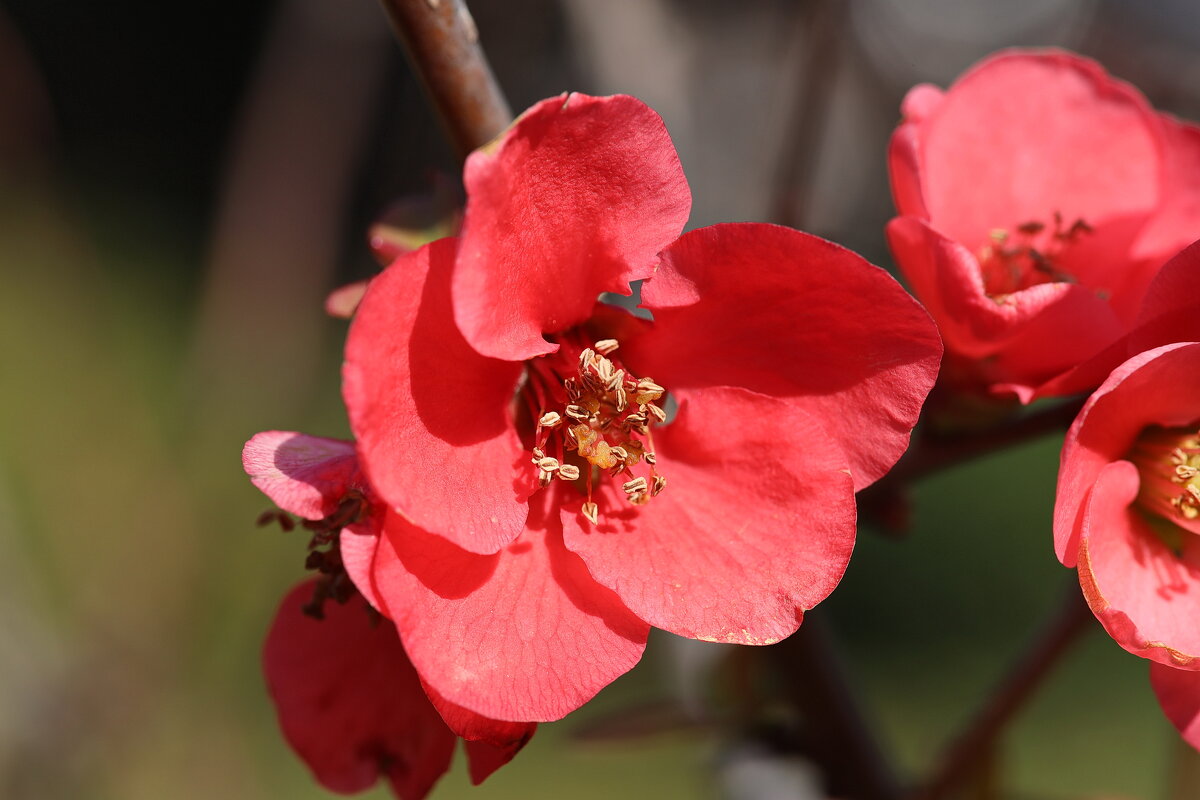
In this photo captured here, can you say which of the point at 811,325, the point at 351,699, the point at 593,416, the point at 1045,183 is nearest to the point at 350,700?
the point at 351,699

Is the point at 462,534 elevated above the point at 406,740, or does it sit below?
above

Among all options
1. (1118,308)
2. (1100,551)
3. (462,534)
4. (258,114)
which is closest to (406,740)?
(462,534)

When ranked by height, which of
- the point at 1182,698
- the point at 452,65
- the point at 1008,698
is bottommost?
the point at 1008,698

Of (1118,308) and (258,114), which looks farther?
(258,114)

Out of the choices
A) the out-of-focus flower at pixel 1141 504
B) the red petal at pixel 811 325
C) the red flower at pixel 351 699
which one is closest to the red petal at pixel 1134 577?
the out-of-focus flower at pixel 1141 504

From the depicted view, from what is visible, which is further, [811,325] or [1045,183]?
[1045,183]

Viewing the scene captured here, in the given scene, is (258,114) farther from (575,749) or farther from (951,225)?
(951,225)

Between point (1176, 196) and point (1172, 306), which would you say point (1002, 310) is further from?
point (1176, 196)

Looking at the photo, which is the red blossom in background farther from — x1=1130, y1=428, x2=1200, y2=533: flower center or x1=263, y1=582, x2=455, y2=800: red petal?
x1=263, y1=582, x2=455, y2=800: red petal
